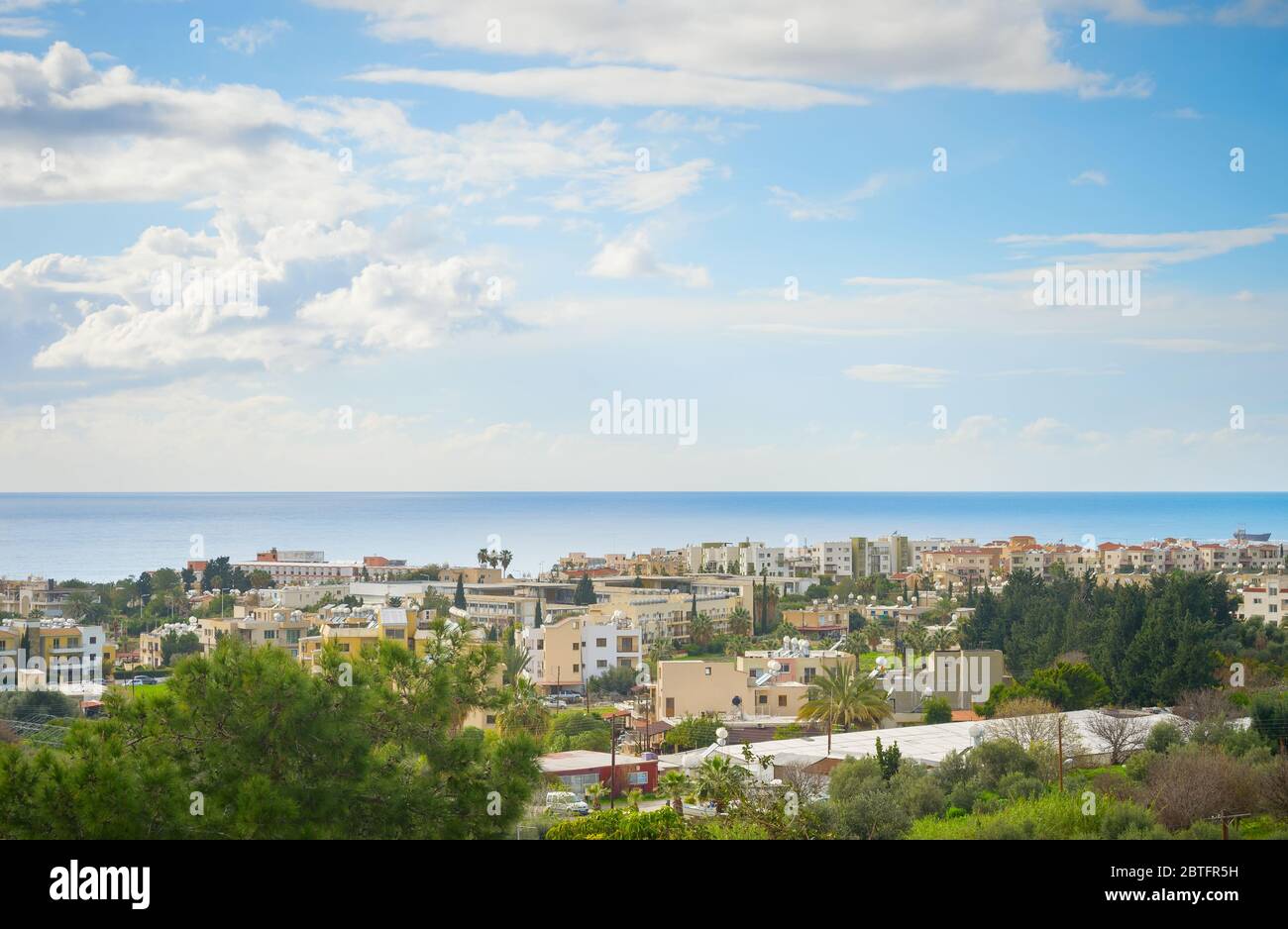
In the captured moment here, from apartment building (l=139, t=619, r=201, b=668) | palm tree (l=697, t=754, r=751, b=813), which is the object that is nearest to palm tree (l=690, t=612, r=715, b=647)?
apartment building (l=139, t=619, r=201, b=668)

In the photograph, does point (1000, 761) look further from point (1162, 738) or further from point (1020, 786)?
point (1162, 738)

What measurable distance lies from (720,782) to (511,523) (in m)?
67.4

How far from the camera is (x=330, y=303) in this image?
1202 inches

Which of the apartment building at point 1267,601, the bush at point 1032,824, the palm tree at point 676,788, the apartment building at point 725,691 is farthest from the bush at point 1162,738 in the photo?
the apartment building at point 1267,601

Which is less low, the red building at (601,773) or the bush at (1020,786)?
the bush at (1020,786)

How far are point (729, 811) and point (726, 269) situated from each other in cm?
1496

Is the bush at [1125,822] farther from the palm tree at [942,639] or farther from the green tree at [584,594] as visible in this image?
the green tree at [584,594]

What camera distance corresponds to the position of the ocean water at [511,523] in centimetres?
5572

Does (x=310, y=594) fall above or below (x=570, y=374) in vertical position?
below

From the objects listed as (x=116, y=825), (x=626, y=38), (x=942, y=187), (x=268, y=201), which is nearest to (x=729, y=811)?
(x=116, y=825)

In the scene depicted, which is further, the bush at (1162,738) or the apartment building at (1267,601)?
the apartment building at (1267,601)

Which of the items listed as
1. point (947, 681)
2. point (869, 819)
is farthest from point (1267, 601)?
point (869, 819)

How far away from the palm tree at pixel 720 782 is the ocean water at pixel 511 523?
1235 inches
